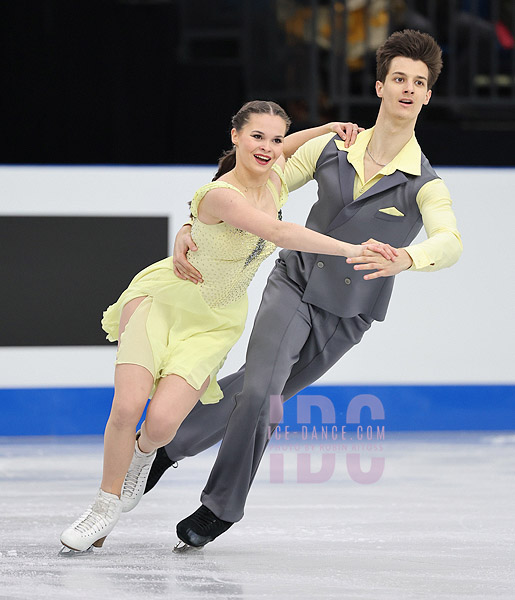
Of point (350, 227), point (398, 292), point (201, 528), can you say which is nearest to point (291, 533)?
point (201, 528)

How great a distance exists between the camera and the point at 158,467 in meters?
3.13

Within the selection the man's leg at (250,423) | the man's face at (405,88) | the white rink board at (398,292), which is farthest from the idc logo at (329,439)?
the man's face at (405,88)

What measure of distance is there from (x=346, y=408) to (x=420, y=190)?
2.40m

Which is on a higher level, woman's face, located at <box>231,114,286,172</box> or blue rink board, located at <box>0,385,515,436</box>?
woman's face, located at <box>231,114,286,172</box>

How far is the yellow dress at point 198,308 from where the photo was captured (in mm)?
2826

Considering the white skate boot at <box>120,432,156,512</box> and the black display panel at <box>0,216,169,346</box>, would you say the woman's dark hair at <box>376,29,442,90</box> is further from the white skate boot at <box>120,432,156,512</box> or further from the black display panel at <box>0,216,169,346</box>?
the black display panel at <box>0,216,169,346</box>

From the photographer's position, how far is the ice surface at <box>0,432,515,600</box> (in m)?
2.47

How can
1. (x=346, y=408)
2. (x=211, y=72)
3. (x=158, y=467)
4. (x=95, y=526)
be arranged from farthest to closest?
1. (x=211, y=72)
2. (x=346, y=408)
3. (x=158, y=467)
4. (x=95, y=526)

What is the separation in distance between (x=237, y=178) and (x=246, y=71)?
261 cm

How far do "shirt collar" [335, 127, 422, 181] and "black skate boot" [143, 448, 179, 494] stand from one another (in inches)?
38.7

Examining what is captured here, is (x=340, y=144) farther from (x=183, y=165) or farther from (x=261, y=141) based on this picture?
(x=183, y=165)

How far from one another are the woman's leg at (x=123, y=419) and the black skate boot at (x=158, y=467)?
290 mm

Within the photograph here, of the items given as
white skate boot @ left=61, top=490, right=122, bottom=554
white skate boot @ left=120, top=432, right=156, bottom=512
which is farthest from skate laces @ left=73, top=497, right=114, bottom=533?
white skate boot @ left=120, top=432, right=156, bottom=512

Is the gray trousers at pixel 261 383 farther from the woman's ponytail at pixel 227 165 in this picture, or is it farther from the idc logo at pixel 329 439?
the idc logo at pixel 329 439
